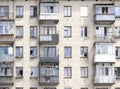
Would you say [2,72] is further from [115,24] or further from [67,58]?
[115,24]

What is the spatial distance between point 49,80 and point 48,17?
9.06 meters

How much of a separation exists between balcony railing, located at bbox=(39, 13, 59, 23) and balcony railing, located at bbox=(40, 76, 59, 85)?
8177mm

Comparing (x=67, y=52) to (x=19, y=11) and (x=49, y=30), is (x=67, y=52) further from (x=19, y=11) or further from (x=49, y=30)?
(x=19, y=11)

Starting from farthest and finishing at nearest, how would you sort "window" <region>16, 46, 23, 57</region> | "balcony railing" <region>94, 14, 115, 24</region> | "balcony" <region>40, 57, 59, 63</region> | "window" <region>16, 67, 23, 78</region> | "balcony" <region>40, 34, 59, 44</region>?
"window" <region>16, 46, 23, 57</region> < "balcony railing" <region>94, 14, 115, 24</region> < "window" <region>16, 67, 23, 78</region> < "balcony" <region>40, 34, 59, 44</region> < "balcony" <region>40, 57, 59, 63</region>

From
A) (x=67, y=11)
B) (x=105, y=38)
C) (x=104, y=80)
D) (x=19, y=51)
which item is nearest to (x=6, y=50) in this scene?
(x=19, y=51)

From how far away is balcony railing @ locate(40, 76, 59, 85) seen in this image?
126 m

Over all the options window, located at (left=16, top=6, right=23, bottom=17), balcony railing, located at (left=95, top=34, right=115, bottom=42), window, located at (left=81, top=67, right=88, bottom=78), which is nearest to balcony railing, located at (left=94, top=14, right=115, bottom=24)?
balcony railing, located at (left=95, top=34, right=115, bottom=42)

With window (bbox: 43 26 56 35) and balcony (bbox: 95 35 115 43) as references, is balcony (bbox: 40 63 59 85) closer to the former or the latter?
window (bbox: 43 26 56 35)

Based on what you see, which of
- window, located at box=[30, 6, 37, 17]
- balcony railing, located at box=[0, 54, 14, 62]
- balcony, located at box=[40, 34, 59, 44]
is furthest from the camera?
window, located at box=[30, 6, 37, 17]

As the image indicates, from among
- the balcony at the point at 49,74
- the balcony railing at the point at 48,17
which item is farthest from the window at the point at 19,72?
the balcony railing at the point at 48,17

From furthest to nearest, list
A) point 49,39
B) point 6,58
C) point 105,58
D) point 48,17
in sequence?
point 48,17
point 105,58
point 49,39
point 6,58

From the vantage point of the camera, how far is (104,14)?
419ft

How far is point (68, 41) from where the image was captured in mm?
128125

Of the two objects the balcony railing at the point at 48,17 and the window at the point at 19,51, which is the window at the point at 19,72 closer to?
the window at the point at 19,51
